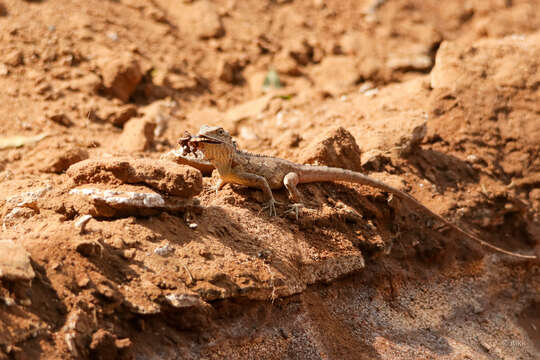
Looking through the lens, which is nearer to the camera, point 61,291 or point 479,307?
point 61,291

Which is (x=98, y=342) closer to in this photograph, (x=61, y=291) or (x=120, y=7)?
(x=61, y=291)

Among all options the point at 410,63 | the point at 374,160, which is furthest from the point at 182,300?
the point at 410,63

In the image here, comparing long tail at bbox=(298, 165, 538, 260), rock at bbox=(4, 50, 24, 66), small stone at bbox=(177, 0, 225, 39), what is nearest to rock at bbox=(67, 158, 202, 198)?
long tail at bbox=(298, 165, 538, 260)

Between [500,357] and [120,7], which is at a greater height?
[120,7]

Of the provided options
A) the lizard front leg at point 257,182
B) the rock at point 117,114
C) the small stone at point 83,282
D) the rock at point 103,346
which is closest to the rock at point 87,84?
the rock at point 117,114

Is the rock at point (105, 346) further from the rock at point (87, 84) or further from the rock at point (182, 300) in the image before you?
the rock at point (87, 84)

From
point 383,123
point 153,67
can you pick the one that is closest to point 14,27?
point 153,67

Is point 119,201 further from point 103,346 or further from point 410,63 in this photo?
point 410,63
